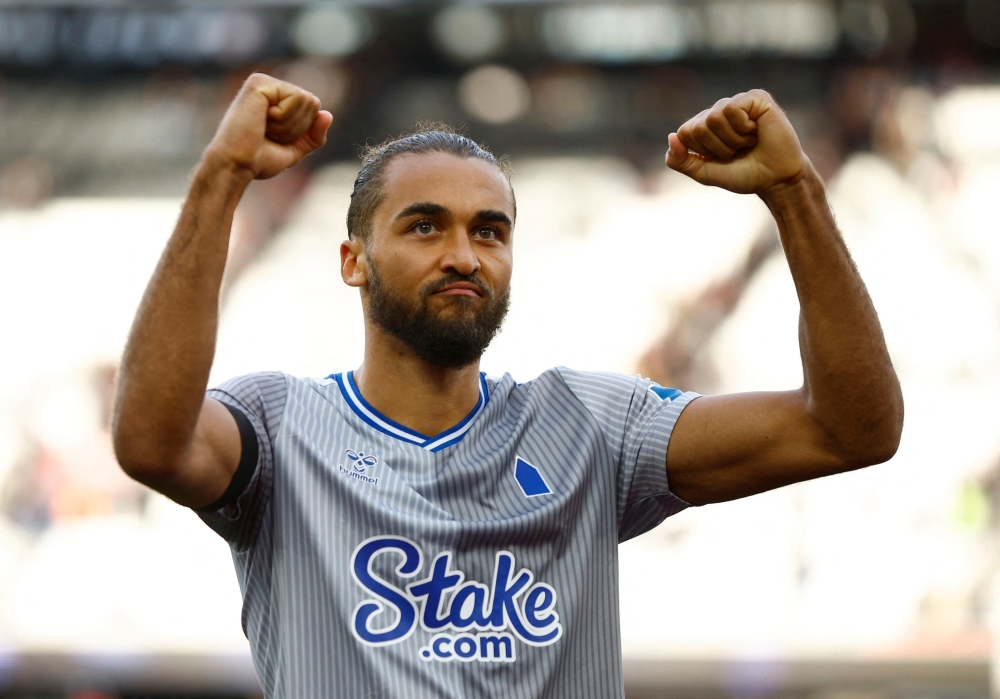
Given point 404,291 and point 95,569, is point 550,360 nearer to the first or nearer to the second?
point 95,569

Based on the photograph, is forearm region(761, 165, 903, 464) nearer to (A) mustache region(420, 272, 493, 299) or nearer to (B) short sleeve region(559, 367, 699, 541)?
(B) short sleeve region(559, 367, 699, 541)

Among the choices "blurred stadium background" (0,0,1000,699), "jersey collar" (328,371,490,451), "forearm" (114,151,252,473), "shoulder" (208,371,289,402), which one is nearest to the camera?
"forearm" (114,151,252,473)

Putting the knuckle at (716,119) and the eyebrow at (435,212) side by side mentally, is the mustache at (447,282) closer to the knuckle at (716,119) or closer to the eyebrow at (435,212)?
the eyebrow at (435,212)

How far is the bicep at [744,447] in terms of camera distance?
1962mm

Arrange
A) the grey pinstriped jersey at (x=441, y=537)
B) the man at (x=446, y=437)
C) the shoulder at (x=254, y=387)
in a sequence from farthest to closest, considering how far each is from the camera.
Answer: the shoulder at (x=254, y=387)
the grey pinstriped jersey at (x=441, y=537)
the man at (x=446, y=437)

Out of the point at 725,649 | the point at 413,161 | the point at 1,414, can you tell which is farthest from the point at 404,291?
the point at 1,414

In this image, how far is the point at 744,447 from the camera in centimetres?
200

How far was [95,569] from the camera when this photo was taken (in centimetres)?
711

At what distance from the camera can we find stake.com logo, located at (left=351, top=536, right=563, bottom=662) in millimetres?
1929

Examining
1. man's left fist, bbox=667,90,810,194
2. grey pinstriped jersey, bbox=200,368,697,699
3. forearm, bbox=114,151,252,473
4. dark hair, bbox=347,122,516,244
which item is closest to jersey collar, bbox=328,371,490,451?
grey pinstriped jersey, bbox=200,368,697,699

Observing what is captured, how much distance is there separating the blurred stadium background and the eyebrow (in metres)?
4.98

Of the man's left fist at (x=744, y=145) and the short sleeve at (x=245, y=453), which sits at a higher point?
the man's left fist at (x=744, y=145)

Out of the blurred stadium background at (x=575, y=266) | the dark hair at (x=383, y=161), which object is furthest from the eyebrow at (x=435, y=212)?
the blurred stadium background at (x=575, y=266)

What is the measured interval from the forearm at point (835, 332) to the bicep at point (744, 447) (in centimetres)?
5
